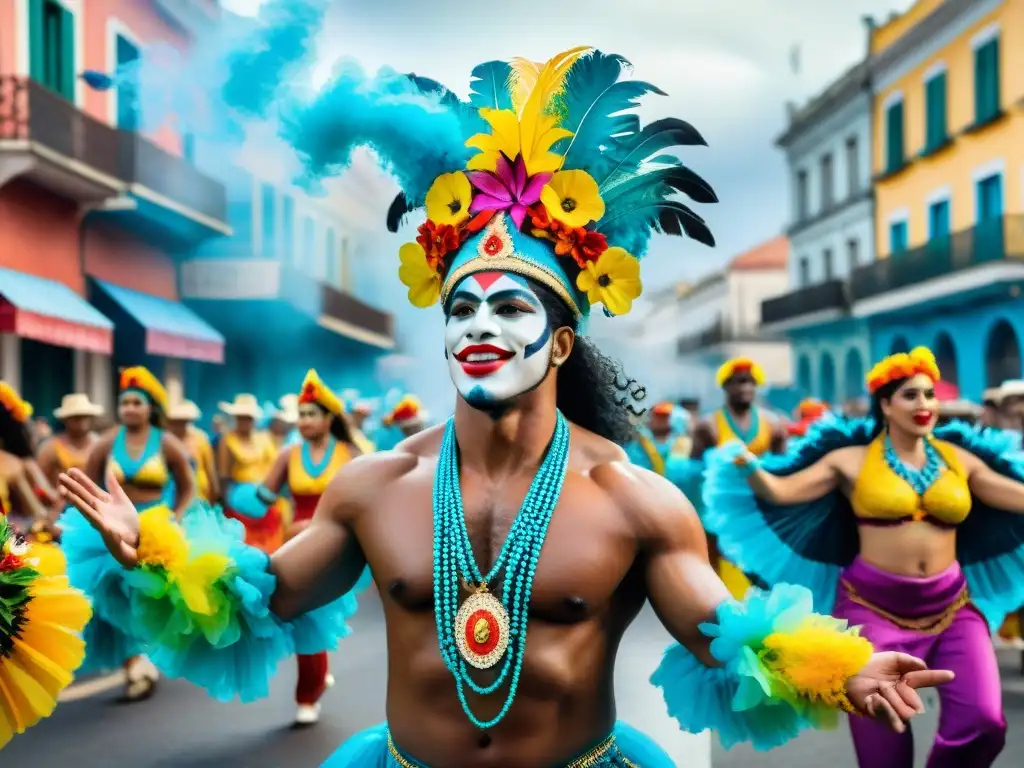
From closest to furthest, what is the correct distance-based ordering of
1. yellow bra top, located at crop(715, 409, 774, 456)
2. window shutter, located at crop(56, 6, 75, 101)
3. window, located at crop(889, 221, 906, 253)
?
yellow bra top, located at crop(715, 409, 774, 456) < window shutter, located at crop(56, 6, 75, 101) < window, located at crop(889, 221, 906, 253)

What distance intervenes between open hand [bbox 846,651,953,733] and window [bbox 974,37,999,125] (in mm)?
22963

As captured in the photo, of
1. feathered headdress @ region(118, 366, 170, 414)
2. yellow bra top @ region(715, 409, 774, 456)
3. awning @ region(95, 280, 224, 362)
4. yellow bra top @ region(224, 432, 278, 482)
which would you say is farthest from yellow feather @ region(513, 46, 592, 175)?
awning @ region(95, 280, 224, 362)

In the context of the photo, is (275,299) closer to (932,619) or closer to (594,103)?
(932,619)

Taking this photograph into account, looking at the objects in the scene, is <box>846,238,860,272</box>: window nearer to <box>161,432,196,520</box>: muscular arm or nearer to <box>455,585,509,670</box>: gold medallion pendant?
<box>161,432,196,520</box>: muscular arm

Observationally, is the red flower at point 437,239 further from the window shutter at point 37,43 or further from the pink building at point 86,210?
the window shutter at point 37,43

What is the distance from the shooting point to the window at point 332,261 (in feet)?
77.0

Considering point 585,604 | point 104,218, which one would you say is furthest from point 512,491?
point 104,218

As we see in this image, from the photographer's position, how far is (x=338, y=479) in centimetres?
325

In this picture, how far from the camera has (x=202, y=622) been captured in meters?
3.12

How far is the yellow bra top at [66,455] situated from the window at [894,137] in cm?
2370

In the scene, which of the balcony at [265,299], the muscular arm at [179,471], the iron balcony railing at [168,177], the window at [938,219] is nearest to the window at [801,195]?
the window at [938,219]

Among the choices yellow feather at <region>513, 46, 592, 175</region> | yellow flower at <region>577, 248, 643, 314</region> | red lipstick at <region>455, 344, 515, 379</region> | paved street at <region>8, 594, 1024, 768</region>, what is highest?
yellow feather at <region>513, 46, 592, 175</region>

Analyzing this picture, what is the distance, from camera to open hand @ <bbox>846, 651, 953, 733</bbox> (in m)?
2.52

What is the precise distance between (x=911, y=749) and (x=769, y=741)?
229cm
